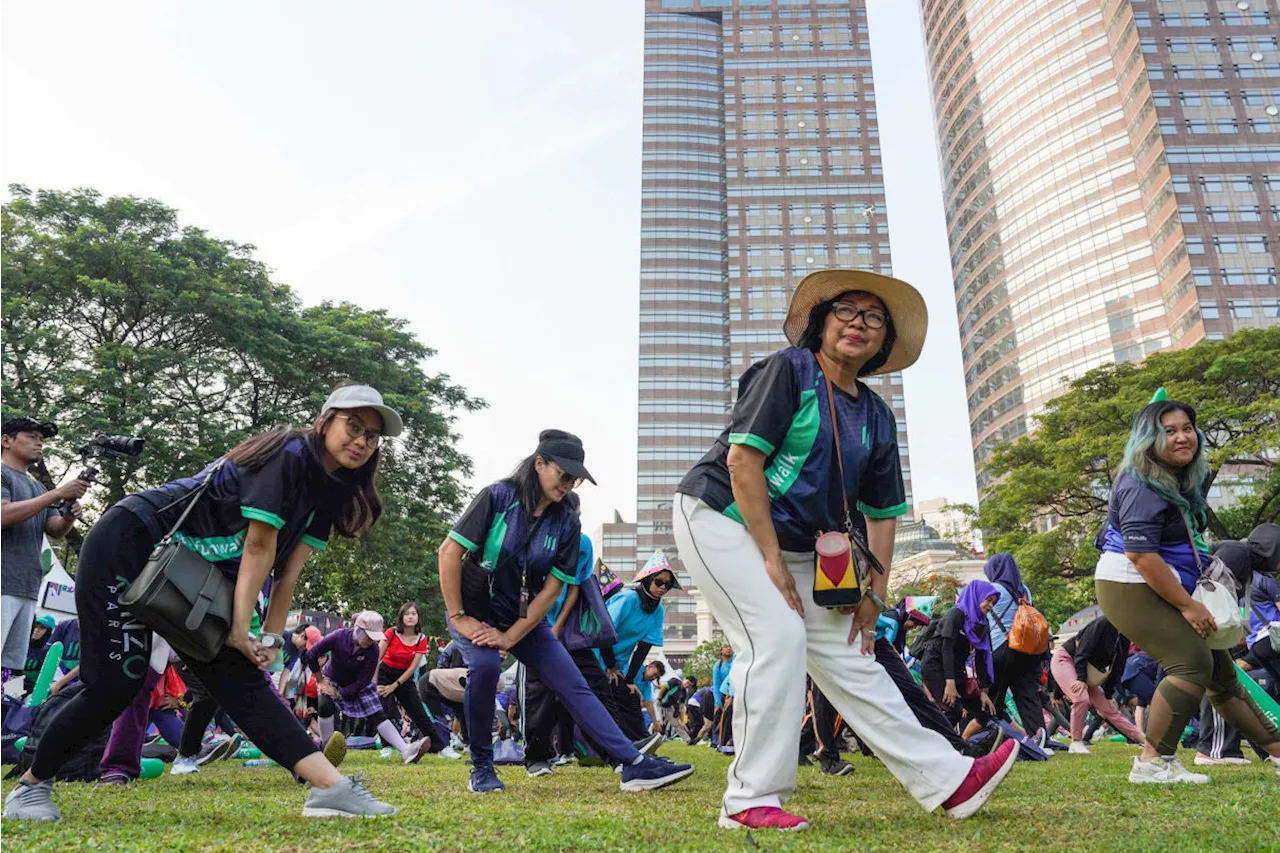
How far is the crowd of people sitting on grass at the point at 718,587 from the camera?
300 centimetres

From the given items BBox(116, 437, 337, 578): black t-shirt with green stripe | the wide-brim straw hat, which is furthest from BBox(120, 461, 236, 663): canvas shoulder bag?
the wide-brim straw hat

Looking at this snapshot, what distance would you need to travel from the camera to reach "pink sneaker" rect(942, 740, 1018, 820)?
2.96m

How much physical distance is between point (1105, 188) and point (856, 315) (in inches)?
3286

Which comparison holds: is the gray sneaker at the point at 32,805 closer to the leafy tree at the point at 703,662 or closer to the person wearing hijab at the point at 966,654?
the person wearing hijab at the point at 966,654

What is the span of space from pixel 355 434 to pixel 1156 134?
81.7 metres

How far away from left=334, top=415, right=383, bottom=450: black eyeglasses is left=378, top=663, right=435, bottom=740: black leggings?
5.93 metres

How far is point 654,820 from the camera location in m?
3.12

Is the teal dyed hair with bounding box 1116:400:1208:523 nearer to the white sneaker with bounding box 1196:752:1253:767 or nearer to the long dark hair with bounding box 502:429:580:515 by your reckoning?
the white sneaker with bounding box 1196:752:1253:767

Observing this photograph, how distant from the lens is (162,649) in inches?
243

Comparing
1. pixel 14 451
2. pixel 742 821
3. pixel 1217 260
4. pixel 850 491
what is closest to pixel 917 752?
pixel 742 821

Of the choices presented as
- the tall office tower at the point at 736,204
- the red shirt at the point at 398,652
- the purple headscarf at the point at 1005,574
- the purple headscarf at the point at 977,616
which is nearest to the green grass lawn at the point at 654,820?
the purple headscarf at the point at 977,616

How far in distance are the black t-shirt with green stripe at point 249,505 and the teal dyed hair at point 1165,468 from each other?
376 cm

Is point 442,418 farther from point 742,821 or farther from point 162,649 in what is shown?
point 742,821

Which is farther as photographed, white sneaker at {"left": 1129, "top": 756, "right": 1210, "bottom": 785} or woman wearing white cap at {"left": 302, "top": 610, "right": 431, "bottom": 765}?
woman wearing white cap at {"left": 302, "top": 610, "right": 431, "bottom": 765}
